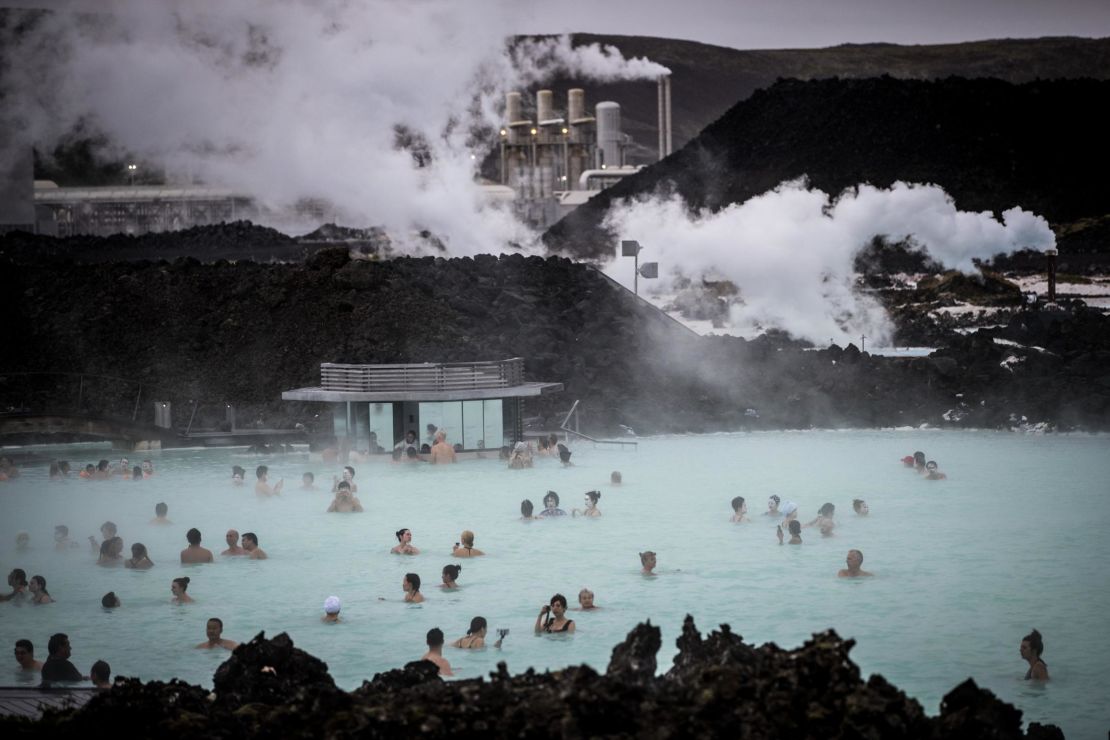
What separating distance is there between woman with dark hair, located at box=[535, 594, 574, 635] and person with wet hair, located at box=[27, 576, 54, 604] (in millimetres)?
6698

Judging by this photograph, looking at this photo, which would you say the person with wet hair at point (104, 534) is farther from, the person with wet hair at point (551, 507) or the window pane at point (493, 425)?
the window pane at point (493, 425)

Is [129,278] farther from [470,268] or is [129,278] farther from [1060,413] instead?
[1060,413]

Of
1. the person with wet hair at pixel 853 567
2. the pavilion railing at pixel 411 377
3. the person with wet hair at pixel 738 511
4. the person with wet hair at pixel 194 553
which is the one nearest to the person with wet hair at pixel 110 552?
the person with wet hair at pixel 194 553

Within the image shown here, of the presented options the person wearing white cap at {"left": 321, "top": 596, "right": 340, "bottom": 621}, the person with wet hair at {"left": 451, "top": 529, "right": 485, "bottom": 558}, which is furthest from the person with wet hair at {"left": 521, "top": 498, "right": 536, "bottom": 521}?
the person wearing white cap at {"left": 321, "top": 596, "right": 340, "bottom": 621}

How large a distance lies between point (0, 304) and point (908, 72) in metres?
122

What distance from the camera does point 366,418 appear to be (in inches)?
1247

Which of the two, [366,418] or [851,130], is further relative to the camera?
[851,130]

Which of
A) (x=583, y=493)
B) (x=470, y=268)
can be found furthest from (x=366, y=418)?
(x=470, y=268)

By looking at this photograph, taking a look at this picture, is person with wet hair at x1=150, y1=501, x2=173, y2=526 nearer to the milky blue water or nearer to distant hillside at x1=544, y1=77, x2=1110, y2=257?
the milky blue water

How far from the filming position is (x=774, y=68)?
537ft

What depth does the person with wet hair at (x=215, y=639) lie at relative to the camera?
634 inches

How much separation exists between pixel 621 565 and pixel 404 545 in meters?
3.33

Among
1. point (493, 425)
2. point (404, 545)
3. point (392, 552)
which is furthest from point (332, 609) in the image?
point (493, 425)

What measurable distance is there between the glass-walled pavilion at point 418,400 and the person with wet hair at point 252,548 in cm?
947
